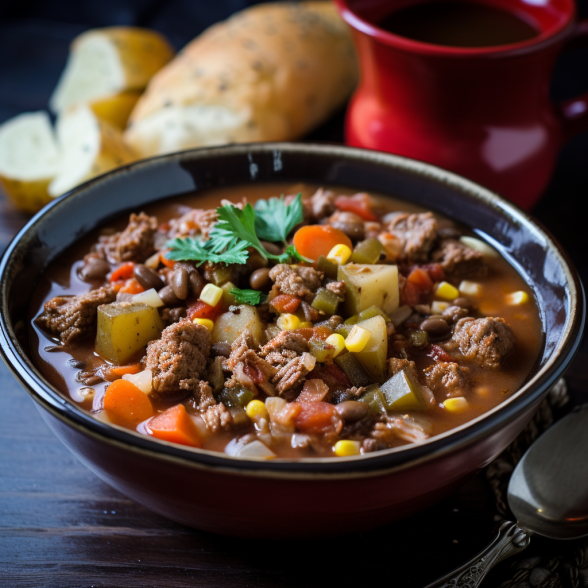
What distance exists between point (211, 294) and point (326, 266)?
600mm

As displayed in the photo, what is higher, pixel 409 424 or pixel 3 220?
pixel 409 424

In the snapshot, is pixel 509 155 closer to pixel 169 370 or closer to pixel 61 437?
pixel 169 370

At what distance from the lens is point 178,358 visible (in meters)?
2.92

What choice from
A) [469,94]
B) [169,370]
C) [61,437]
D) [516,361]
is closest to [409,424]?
[516,361]

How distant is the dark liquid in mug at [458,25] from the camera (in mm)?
4934

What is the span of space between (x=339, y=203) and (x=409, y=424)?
67.1 inches

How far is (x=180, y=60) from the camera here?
6285mm

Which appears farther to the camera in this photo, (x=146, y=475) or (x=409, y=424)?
(x=409, y=424)

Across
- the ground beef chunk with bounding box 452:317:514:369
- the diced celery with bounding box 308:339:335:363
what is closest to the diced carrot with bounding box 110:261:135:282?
the diced celery with bounding box 308:339:335:363

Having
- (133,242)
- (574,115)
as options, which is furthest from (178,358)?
(574,115)

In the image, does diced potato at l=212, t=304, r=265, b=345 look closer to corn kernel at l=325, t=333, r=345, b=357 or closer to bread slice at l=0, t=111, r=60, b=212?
corn kernel at l=325, t=333, r=345, b=357

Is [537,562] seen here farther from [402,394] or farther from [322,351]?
[322,351]

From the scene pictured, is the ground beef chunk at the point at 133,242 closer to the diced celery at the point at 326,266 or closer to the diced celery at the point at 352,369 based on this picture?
the diced celery at the point at 326,266

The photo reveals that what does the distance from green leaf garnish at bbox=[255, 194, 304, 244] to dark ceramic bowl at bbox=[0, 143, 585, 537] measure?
968mm
